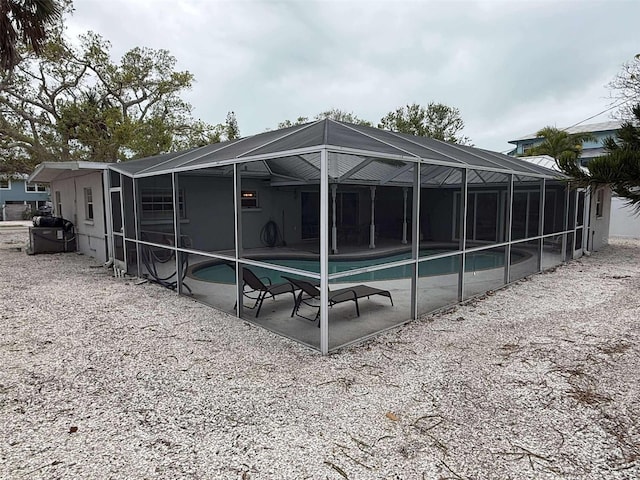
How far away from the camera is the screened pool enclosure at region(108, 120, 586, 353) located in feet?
16.1

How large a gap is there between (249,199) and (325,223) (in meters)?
9.01

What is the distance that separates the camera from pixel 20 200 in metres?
31.8

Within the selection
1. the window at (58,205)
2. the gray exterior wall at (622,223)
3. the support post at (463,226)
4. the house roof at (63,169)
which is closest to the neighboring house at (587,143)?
the gray exterior wall at (622,223)

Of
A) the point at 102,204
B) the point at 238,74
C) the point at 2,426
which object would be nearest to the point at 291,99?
the point at 238,74

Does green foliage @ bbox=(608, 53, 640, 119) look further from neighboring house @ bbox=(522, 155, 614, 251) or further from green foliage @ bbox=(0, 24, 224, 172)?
green foliage @ bbox=(0, 24, 224, 172)

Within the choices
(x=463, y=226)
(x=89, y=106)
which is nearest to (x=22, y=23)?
(x=463, y=226)

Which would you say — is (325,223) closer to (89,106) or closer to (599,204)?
(599,204)

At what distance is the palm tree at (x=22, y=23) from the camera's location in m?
7.04

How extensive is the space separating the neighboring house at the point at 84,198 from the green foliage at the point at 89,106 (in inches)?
209

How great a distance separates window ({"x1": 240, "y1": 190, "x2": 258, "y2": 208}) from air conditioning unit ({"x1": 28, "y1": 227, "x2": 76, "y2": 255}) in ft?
17.1

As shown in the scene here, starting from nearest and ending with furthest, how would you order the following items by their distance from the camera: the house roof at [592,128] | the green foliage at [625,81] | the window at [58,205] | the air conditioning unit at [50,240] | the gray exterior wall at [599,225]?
the air conditioning unit at [50,240], the gray exterior wall at [599,225], the window at [58,205], the green foliage at [625,81], the house roof at [592,128]

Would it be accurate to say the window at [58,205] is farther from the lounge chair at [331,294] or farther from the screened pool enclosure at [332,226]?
the lounge chair at [331,294]

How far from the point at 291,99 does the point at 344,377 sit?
24.8m

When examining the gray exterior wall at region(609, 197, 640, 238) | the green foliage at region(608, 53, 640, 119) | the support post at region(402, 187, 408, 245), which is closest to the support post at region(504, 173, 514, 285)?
the support post at region(402, 187, 408, 245)
